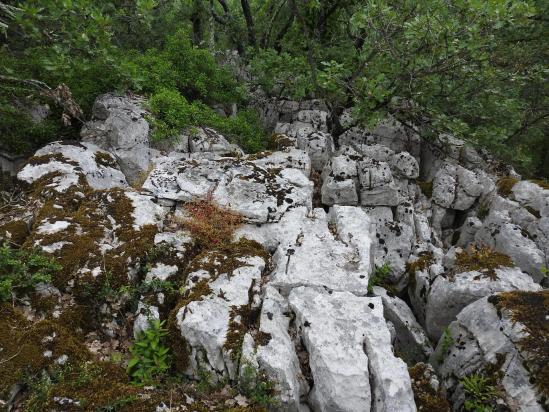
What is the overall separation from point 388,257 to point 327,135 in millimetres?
6016

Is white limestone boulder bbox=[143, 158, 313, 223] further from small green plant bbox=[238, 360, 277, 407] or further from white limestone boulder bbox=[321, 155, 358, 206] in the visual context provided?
small green plant bbox=[238, 360, 277, 407]

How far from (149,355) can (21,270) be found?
3.01 meters

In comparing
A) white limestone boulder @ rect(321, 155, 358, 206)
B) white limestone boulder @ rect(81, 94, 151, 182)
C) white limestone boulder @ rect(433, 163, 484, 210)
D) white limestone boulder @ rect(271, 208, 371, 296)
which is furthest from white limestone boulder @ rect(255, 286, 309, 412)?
white limestone boulder @ rect(433, 163, 484, 210)

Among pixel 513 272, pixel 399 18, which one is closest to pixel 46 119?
pixel 399 18

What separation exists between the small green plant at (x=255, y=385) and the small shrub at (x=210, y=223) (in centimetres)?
325

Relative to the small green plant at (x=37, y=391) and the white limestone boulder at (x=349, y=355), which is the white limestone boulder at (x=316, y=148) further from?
the small green plant at (x=37, y=391)

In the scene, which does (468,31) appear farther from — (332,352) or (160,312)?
(160,312)

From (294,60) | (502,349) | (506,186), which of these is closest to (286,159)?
(294,60)

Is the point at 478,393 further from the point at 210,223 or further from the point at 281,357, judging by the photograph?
the point at 210,223

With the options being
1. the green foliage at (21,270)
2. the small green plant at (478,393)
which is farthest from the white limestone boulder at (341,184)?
the green foliage at (21,270)

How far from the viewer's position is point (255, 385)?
19.9 feet

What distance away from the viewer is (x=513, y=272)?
29.5 feet

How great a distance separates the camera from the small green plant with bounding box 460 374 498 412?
6.39 m

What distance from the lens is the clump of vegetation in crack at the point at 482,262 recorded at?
29.4 feet
